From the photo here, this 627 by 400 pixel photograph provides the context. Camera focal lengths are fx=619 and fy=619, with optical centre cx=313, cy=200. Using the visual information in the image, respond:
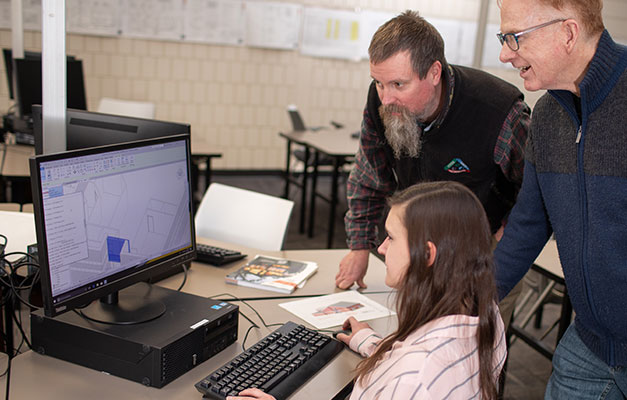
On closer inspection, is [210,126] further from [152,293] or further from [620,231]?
[620,231]

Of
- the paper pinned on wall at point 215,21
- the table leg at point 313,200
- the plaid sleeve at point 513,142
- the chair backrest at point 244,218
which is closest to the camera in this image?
the plaid sleeve at point 513,142

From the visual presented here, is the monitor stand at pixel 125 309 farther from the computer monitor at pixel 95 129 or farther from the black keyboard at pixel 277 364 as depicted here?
the computer monitor at pixel 95 129

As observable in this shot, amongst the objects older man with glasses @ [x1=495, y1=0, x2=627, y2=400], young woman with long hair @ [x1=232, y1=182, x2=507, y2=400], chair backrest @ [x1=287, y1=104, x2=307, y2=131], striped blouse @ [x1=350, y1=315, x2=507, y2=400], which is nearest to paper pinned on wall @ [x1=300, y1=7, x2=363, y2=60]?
chair backrest @ [x1=287, y1=104, x2=307, y2=131]

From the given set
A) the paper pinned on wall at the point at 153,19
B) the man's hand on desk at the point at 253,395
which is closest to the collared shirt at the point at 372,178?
the man's hand on desk at the point at 253,395

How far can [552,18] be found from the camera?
127 centimetres

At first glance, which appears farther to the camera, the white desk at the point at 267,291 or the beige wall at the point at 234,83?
the beige wall at the point at 234,83

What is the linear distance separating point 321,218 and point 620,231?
4.30 metres

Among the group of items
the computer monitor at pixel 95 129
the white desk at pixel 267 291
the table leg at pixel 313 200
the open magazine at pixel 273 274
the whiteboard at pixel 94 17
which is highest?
the whiteboard at pixel 94 17

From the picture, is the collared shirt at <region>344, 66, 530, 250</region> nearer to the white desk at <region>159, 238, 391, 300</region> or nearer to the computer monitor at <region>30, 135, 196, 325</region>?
the white desk at <region>159, 238, 391, 300</region>

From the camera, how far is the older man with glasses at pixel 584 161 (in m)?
1.27

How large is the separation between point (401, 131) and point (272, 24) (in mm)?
4646

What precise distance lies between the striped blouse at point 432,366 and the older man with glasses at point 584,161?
35 cm

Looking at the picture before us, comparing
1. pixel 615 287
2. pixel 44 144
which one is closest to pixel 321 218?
pixel 44 144

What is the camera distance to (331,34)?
21.1 feet
